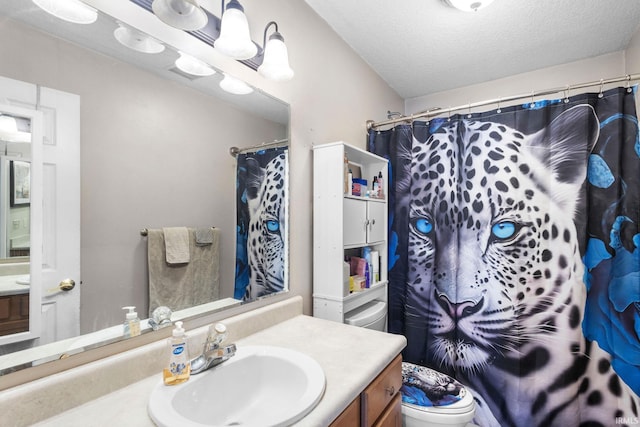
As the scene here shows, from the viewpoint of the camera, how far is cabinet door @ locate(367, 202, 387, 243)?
179 centimetres

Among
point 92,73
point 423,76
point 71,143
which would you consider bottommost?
point 71,143

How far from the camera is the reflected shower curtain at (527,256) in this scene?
1.45 meters

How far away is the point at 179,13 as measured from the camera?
89cm

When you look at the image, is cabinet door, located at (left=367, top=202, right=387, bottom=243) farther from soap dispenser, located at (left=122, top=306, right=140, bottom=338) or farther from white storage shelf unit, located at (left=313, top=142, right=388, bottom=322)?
soap dispenser, located at (left=122, top=306, right=140, bottom=338)

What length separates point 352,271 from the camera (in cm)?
178

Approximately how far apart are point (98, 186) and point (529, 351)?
2.10m

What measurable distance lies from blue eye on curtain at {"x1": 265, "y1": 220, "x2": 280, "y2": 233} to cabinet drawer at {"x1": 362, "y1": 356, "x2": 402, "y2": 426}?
0.73m

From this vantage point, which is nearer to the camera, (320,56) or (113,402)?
(113,402)

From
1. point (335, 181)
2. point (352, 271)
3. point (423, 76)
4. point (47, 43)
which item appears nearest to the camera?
point (47, 43)

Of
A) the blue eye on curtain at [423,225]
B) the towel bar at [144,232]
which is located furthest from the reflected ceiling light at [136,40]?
the blue eye on curtain at [423,225]

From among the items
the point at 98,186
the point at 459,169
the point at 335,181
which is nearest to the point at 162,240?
the point at 98,186

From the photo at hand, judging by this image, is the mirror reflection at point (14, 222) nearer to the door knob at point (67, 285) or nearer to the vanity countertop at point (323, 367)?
the door knob at point (67, 285)

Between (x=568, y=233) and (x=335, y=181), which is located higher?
(x=335, y=181)

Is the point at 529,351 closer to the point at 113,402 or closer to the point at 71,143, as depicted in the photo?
the point at 113,402
